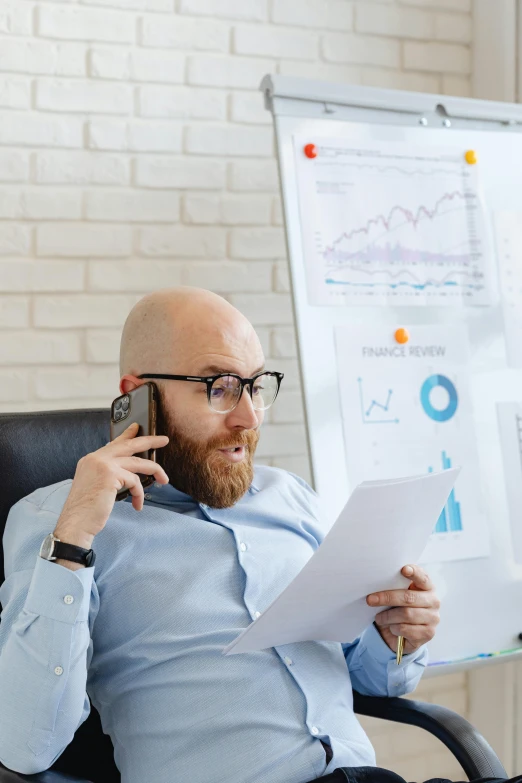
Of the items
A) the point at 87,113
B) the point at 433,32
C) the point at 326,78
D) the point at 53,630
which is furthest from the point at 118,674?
the point at 433,32

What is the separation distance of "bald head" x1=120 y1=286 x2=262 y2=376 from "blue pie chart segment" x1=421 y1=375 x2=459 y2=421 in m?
0.65

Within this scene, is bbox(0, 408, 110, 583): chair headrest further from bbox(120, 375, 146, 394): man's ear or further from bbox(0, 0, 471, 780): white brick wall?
bbox(0, 0, 471, 780): white brick wall

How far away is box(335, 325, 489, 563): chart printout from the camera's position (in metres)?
1.97

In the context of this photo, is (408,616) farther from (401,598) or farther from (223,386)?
(223,386)

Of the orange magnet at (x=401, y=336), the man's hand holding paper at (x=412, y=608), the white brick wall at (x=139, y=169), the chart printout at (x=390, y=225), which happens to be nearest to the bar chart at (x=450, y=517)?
the orange magnet at (x=401, y=336)

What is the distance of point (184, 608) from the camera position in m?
1.35

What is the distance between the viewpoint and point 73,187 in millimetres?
2215

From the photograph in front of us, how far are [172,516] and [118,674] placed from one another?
25cm

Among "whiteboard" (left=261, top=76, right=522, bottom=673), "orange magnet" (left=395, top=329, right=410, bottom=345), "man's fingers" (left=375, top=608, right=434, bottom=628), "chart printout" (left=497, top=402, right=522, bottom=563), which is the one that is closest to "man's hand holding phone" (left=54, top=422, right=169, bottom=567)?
"man's fingers" (left=375, top=608, right=434, bottom=628)

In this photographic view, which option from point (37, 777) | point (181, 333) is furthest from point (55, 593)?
point (181, 333)

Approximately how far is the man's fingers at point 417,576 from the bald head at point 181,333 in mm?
439

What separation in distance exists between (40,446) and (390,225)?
3.32ft

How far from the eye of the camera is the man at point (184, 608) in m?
1.17

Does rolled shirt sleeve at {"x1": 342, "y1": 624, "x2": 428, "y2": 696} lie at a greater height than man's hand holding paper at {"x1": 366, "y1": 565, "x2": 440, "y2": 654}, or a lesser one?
lesser
